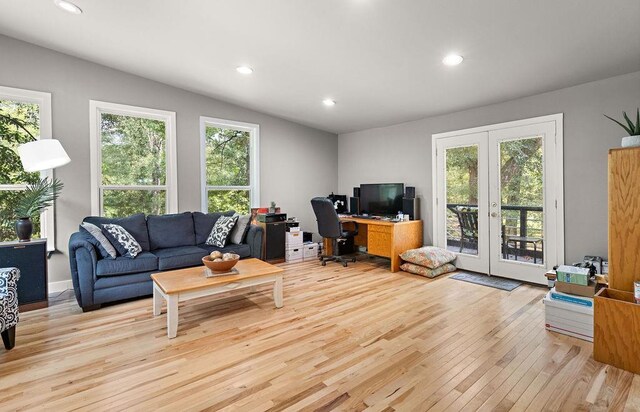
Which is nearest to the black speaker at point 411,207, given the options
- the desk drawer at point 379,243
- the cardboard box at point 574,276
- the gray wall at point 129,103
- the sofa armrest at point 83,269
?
the desk drawer at point 379,243

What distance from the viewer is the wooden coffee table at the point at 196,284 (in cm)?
257

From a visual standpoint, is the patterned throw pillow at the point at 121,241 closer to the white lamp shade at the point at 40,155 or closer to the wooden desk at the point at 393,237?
the white lamp shade at the point at 40,155

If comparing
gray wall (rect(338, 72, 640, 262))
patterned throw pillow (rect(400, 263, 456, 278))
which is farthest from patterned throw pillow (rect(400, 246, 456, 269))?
gray wall (rect(338, 72, 640, 262))

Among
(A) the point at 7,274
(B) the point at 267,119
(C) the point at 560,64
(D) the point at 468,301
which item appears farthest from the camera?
(B) the point at 267,119

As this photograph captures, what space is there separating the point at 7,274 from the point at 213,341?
5.39 ft

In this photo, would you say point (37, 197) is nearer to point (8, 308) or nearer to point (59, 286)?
point (59, 286)

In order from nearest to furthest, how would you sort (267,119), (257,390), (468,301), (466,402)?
(466,402) < (257,390) < (468,301) < (267,119)

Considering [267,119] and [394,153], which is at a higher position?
[267,119]

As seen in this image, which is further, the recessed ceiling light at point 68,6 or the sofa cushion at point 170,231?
the sofa cushion at point 170,231

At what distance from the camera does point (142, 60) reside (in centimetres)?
389

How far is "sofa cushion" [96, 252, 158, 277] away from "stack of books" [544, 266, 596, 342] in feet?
12.9

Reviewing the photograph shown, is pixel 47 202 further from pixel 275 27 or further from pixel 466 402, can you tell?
pixel 466 402

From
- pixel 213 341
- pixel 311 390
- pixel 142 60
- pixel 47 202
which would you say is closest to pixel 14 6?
pixel 142 60

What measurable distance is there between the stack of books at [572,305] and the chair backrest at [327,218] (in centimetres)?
281
